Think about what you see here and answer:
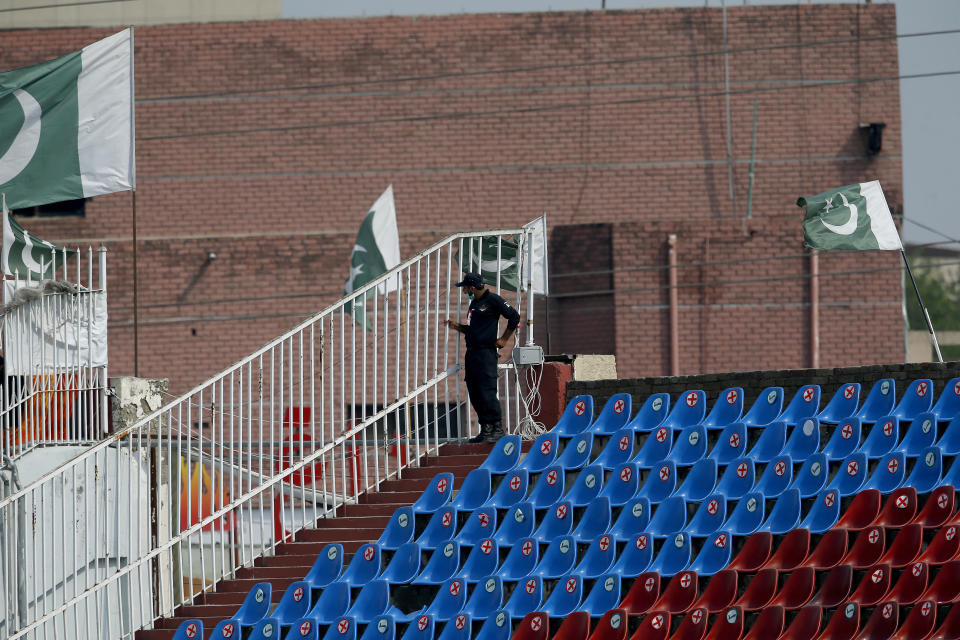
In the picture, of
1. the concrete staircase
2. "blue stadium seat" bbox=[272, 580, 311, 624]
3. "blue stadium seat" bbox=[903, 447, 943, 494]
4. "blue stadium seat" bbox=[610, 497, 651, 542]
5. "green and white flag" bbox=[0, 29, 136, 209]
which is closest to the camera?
"blue stadium seat" bbox=[903, 447, 943, 494]

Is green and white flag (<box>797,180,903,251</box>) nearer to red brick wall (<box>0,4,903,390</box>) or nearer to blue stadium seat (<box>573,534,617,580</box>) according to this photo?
blue stadium seat (<box>573,534,617,580</box>)

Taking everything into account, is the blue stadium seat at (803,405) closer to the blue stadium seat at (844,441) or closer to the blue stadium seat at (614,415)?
the blue stadium seat at (844,441)

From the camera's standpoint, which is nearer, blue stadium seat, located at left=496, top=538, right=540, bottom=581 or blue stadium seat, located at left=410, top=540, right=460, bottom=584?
blue stadium seat, located at left=496, top=538, right=540, bottom=581

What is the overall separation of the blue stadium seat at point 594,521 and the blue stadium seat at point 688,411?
859 mm

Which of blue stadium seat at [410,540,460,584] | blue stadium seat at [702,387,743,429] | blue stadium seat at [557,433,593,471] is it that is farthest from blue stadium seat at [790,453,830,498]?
blue stadium seat at [410,540,460,584]

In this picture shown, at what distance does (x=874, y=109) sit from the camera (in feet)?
71.5

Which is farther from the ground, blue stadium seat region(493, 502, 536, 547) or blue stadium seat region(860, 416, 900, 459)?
blue stadium seat region(860, 416, 900, 459)

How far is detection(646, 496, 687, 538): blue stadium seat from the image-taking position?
9.31 metres

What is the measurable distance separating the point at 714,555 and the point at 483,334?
8.70 feet

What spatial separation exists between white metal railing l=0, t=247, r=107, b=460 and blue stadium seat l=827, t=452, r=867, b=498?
21.0 ft

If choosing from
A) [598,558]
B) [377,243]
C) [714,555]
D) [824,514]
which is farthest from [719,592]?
[377,243]

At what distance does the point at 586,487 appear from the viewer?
992 cm

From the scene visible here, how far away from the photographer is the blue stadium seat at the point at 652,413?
10.2m

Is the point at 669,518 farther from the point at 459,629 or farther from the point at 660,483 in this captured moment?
the point at 459,629
